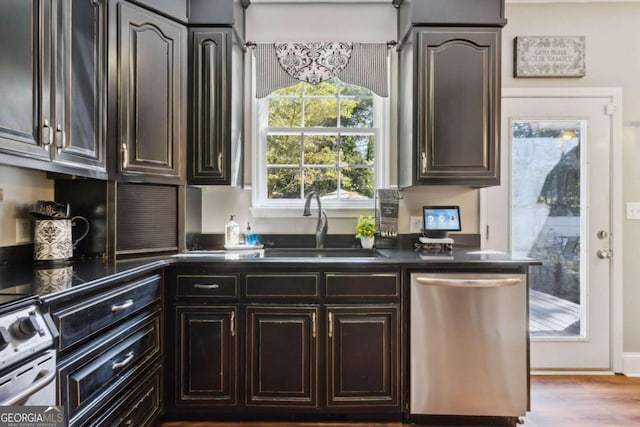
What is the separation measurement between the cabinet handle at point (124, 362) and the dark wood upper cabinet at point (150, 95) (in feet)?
3.16

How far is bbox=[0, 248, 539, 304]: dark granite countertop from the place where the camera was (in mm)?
1302

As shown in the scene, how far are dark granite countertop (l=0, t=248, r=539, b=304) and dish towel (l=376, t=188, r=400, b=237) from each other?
0.14 metres

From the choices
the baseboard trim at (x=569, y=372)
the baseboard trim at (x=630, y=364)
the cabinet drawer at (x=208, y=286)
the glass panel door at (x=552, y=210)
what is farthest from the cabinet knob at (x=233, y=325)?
the baseboard trim at (x=630, y=364)

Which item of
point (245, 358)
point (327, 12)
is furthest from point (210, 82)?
point (245, 358)

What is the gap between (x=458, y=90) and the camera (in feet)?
7.48

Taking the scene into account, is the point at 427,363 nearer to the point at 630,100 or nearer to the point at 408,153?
the point at 408,153

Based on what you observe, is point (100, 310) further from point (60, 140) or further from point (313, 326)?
point (313, 326)

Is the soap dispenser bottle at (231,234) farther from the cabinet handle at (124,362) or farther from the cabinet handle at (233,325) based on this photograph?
the cabinet handle at (124,362)

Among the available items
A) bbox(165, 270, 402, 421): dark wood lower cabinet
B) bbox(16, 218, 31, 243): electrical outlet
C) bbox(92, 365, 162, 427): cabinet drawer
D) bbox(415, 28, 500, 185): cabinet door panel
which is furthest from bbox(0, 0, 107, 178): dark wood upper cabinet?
bbox(415, 28, 500, 185): cabinet door panel

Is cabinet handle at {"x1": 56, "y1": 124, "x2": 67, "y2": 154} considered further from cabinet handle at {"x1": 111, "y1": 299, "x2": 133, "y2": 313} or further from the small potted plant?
the small potted plant

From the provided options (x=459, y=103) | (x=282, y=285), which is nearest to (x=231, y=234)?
(x=282, y=285)

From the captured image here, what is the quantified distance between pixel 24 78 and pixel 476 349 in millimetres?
2466

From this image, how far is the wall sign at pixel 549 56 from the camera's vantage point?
8.91 ft

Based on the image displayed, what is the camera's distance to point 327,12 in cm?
274
